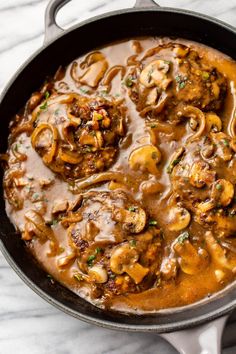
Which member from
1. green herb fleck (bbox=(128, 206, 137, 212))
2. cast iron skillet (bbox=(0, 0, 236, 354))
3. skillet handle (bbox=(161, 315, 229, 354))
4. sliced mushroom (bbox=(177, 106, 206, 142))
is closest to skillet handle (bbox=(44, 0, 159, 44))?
cast iron skillet (bbox=(0, 0, 236, 354))

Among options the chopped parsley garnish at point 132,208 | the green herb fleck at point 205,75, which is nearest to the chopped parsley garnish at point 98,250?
the chopped parsley garnish at point 132,208

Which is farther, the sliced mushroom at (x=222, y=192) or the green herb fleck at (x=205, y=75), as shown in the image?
the green herb fleck at (x=205, y=75)

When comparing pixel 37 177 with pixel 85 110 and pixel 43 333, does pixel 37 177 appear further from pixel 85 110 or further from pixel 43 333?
pixel 43 333

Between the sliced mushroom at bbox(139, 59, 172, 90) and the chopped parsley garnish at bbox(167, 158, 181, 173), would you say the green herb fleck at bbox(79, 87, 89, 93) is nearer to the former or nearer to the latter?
the sliced mushroom at bbox(139, 59, 172, 90)

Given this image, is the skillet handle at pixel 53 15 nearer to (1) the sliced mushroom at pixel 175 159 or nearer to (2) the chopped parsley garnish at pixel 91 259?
(1) the sliced mushroom at pixel 175 159

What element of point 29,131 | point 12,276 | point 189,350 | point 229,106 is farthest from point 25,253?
point 229,106

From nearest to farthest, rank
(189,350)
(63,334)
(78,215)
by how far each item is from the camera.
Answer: (189,350) < (78,215) < (63,334)

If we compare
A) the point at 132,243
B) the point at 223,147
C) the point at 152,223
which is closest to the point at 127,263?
the point at 132,243

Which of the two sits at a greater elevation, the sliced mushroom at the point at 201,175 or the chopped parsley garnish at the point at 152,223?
the sliced mushroom at the point at 201,175
